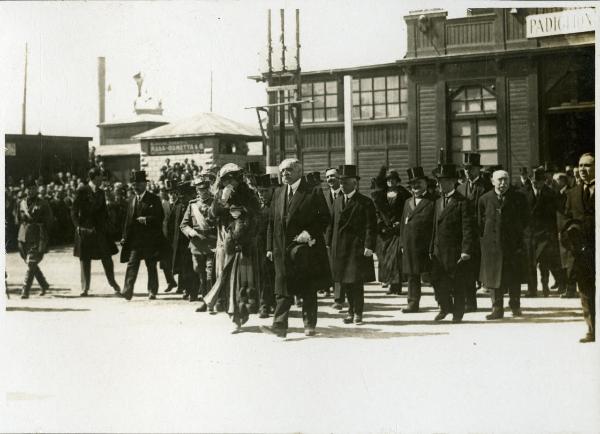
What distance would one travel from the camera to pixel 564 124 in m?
15.5

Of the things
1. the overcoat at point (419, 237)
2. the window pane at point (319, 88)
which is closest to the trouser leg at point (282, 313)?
the overcoat at point (419, 237)

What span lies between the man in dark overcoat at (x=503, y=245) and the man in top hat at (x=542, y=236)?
116cm

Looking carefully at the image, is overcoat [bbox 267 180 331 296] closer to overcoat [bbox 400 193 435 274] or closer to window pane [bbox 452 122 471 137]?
overcoat [bbox 400 193 435 274]

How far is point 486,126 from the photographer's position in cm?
1783

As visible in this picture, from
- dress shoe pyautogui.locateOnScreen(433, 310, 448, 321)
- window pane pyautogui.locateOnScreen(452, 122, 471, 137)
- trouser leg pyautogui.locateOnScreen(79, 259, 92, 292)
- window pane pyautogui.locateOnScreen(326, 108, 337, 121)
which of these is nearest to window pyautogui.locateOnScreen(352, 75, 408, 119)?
window pane pyautogui.locateOnScreen(326, 108, 337, 121)

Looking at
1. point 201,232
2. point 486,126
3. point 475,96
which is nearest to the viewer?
point 201,232

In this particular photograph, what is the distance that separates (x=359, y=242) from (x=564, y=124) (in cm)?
889

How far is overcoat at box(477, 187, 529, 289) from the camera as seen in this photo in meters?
8.27

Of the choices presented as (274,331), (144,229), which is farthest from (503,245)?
(144,229)

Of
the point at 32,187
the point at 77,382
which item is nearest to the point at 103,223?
the point at 32,187

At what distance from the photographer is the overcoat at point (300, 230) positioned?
7395 millimetres

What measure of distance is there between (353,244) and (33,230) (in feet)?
14.0

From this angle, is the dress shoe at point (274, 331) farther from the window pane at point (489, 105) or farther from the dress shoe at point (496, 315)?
the window pane at point (489, 105)

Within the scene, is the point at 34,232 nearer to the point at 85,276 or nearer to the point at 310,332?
the point at 85,276
